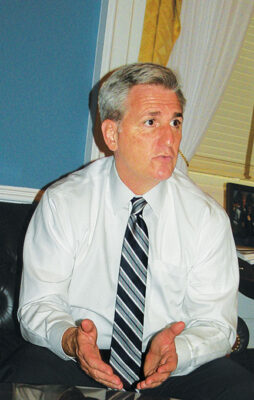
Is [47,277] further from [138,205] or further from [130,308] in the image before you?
[138,205]

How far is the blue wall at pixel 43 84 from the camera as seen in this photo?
2.26 metres

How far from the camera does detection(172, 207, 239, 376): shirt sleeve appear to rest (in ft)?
4.72

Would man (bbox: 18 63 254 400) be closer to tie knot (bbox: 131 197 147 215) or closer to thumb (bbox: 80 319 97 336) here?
tie knot (bbox: 131 197 147 215)

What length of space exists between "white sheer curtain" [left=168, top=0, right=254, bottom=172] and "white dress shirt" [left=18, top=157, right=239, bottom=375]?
94 cm

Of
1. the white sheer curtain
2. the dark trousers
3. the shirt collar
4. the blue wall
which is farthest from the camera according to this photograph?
the white sheer curtain

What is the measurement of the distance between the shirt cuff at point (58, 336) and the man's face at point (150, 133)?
1.82 feet

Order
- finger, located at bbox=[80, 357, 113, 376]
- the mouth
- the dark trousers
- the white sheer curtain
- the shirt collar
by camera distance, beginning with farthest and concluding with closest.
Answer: the white sheer curtain < the shirt collar < the mouth < the dark trousers < finger, located at bbox=[80, 357, 113, 376]

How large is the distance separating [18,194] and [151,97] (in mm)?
974

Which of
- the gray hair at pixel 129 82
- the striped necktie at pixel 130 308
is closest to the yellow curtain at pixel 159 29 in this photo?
the gray hair at pixel 129 82

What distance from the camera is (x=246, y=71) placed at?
9.97 feet

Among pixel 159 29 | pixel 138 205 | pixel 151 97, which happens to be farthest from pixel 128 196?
pixel 159 29

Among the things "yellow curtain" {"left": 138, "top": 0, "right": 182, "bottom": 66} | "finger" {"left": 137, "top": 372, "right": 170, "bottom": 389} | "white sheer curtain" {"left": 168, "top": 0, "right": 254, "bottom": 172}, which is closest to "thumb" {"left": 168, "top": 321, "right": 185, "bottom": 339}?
"finger" {"left": 137, "top": 372, "right": 170, "bottom": 389}

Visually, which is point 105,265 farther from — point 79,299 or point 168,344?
point 168,344

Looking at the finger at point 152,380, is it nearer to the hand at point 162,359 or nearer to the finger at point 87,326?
the hand at point 162,359
